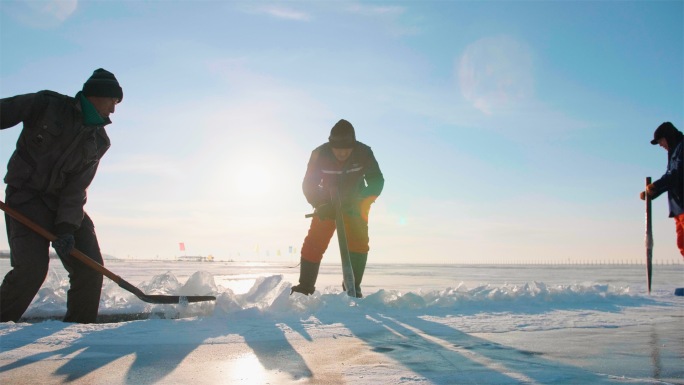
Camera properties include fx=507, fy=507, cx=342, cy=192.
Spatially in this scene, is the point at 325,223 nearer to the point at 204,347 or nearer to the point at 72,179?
the point at 72,179

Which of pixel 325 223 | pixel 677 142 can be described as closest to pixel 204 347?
pixel 325 223

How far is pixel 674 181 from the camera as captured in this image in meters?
5.98

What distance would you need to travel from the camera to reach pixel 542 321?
126 inches

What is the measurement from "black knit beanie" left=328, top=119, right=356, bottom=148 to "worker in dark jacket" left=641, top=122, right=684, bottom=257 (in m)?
4.00

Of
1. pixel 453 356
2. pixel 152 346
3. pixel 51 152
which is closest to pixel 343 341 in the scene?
pixel 453 356

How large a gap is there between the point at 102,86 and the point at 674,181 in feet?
20.1

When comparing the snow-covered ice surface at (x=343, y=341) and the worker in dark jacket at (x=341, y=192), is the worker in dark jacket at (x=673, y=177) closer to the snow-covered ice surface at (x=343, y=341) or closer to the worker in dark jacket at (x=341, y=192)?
the snow-covered ice surface at (x=343, y=341)

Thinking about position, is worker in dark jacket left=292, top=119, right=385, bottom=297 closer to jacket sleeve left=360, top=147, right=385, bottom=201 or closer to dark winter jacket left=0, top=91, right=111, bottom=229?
jacket sleeve left=360, top=147, right=385, bottom=201

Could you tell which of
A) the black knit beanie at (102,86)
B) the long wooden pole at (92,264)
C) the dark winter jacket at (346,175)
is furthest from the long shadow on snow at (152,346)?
the dark winter jacket at (346,175)

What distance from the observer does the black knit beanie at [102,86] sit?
3.25 metres

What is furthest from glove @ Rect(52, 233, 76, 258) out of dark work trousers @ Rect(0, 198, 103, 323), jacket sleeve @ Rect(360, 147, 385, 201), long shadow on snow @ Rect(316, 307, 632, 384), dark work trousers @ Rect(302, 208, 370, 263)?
jacket sleeve @ Rect(360, 147, 385, 201)

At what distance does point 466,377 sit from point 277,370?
0.66m

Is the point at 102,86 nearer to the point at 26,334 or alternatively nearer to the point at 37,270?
the point at 37,270

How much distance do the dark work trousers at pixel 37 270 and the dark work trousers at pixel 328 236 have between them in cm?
→ 186
